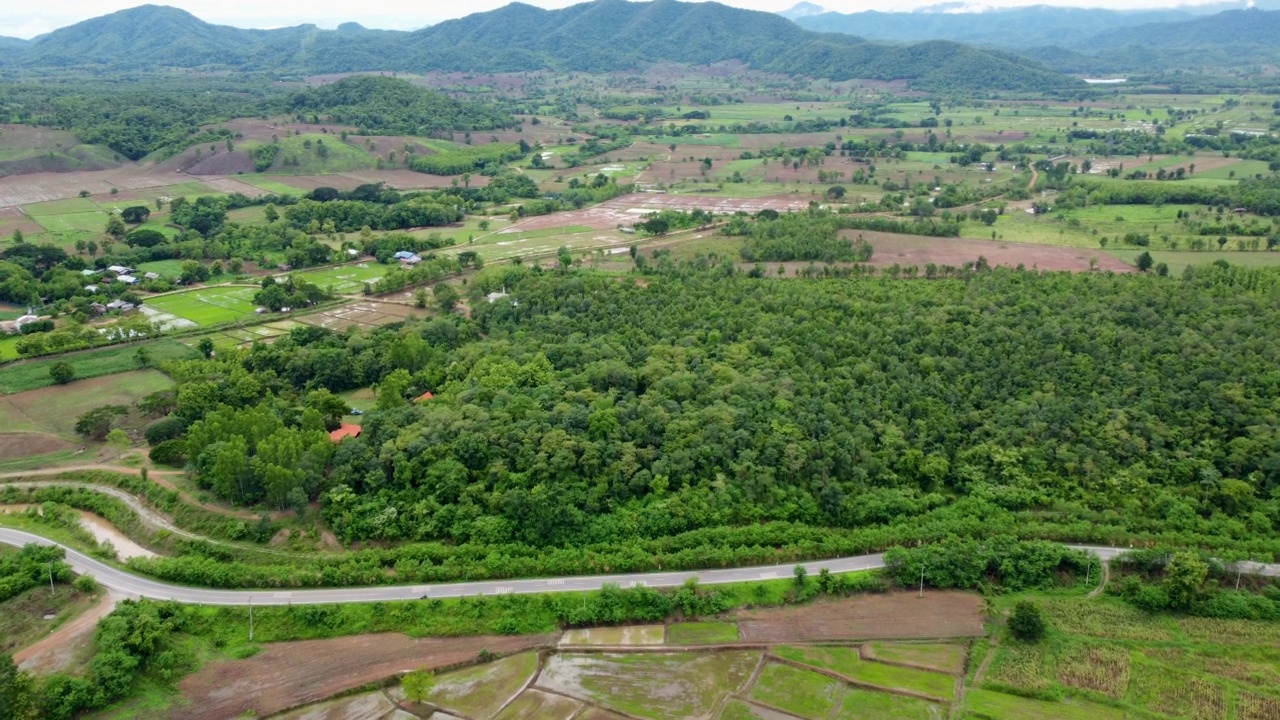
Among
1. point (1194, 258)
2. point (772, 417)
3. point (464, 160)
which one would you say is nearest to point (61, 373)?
point (772, 417)

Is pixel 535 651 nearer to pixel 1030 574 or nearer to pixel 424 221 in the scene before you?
pixel 1030 574

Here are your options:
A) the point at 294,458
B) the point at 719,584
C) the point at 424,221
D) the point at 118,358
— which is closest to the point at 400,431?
the point at 294,458

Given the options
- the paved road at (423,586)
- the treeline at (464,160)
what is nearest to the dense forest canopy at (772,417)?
the paved road at (423,586)

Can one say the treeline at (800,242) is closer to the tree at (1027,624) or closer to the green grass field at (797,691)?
the tree at (1027,624)

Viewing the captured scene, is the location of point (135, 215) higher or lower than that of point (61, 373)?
higher

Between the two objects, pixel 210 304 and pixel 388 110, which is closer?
pixel 210 304

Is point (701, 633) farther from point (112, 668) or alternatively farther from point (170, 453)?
point (170, 453)

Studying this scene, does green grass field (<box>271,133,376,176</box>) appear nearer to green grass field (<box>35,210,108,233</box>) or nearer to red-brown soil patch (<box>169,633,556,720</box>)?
green grass field (<box>35,210,108,233</box>)
